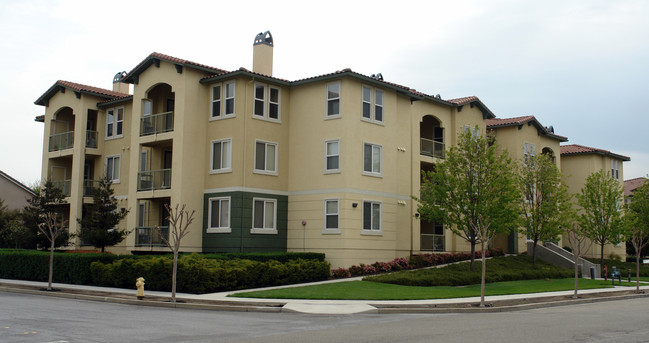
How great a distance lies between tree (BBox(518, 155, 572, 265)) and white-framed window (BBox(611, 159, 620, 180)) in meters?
15.8

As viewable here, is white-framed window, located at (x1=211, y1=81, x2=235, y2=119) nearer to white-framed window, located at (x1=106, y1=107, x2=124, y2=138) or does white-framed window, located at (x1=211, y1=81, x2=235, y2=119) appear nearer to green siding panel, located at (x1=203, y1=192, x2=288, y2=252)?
green siding panel, located at (x1=203, y1=192, x2=288, y2=252)

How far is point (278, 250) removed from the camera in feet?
104

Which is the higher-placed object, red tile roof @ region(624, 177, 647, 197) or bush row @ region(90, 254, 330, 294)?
red tile roof @ region(624, 177, 647, 197)

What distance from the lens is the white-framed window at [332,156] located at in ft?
102

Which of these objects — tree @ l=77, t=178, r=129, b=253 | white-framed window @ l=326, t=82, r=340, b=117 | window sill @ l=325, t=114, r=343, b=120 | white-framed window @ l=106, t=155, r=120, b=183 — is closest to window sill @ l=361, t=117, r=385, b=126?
window sill @ l=325, t=114, r=343, b=120

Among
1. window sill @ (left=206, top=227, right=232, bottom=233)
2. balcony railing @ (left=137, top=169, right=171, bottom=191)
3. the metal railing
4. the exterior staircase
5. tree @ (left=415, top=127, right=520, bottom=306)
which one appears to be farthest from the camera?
the exterior staircase

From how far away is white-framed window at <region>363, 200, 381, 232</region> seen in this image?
31.4 m

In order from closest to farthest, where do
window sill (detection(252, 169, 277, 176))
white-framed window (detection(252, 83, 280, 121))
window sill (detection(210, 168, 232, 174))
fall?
window sill (detection(210, 168, 232, 174)) → window sill (detection(252, 169, 277, 176)) → white-framed window (detection(252, 83, 280, 121))

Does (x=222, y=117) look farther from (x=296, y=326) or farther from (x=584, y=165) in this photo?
(x=584, y=165)

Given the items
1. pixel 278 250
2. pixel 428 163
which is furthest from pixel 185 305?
pixel 428 163

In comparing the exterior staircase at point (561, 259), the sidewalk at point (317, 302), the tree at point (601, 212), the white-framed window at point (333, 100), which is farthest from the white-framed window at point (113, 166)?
the tree at point (601, 212)

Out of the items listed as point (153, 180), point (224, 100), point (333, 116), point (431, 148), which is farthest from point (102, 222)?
point (431, 148)

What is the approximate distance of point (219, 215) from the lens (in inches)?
1224

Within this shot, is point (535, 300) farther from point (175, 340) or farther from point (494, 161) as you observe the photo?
point (175, 340)
